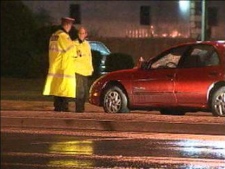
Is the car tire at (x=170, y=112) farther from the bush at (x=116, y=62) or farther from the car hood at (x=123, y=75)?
the bush at (x=116, y=62)

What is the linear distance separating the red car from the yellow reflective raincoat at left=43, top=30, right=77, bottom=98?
33.5 inches

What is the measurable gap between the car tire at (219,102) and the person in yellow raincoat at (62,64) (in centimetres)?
284

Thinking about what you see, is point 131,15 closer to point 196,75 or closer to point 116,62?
point 116,62

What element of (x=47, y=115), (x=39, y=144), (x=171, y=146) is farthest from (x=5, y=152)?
(x=47, y=115)

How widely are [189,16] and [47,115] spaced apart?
110 ft

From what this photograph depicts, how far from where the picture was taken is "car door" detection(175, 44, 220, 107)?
15.6m

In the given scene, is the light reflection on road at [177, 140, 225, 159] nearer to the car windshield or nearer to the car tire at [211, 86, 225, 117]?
the car tire at [211, 86, 225, 117]

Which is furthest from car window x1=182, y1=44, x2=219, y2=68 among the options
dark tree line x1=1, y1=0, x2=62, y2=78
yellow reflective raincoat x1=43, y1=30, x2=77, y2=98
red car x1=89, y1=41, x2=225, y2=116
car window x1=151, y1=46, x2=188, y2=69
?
dark tree line x1=1, y1=0, x2=62, y2=78

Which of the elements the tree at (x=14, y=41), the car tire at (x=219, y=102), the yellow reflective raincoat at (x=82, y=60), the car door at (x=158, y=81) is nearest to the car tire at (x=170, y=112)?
the car door at (x=158, y=81)

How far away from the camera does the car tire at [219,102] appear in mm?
15297

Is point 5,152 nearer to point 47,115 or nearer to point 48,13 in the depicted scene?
point 47,115

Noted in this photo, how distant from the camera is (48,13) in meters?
48.8

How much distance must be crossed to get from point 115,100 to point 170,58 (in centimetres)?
139

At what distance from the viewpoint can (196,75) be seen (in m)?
15.7
